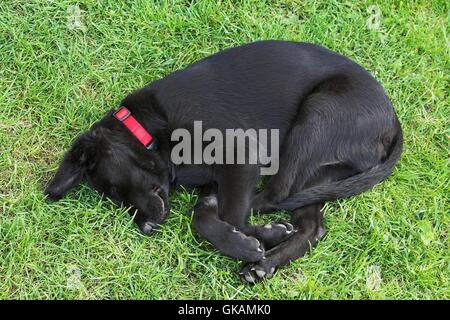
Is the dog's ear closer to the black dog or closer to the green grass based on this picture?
the black dog

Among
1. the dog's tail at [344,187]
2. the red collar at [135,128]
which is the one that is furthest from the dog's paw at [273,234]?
the red collar at [135,128]

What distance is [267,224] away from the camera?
2.85 m

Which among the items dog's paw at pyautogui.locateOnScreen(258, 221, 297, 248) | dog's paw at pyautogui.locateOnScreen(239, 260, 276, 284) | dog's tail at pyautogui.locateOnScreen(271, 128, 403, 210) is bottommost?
dog's paw at pyautogui.locateOnScreen(239, 260, 276, 284)

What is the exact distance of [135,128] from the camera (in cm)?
289

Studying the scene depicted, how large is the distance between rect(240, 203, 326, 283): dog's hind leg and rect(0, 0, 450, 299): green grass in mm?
54

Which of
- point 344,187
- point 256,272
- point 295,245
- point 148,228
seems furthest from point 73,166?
point 344,187

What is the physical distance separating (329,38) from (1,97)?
2117mm

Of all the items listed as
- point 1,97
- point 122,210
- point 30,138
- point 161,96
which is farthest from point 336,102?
point 1,97

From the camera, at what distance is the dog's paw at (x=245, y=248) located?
2682 millimetres

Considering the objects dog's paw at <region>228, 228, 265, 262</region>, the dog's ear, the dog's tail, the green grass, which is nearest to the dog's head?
the dog's ear

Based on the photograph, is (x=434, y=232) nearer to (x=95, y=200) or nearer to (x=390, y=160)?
(x=390, y=160)

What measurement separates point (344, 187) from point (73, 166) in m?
1.45

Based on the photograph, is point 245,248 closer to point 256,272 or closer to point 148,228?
point 256,272

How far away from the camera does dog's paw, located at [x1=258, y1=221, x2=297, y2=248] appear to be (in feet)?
9.20
